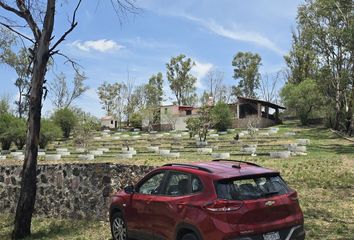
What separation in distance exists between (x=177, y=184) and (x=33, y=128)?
4.76 metres

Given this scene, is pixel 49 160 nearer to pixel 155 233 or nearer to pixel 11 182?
pixel 11 182

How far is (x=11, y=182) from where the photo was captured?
13172 mm

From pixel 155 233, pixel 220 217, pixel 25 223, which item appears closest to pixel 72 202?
pixel 25 223

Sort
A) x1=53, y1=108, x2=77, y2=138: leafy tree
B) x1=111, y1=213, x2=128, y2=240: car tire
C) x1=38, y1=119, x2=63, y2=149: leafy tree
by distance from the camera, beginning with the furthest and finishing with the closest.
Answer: x1=53, y1=108, x2=77, y2=138: leafy tree < x1=38, y1=119, x2=63, y2=149: leafy tree < x1=111, y1=213, x2=128, y2=240: car tire

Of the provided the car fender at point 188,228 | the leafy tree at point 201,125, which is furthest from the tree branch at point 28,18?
the leafy tree at point 201,125

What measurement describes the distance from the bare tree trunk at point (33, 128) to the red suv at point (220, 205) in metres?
3.94

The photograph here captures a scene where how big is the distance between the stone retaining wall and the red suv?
3980mm

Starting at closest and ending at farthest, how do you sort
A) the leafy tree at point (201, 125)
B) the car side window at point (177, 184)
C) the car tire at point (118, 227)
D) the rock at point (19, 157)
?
the car side window at point (177, 184) < the car tire at point (118, 227) < the rock at point (19, 157) < the leafy tree at point (201, 125)

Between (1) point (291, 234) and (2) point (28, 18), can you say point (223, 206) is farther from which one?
(2) point (28, 18)

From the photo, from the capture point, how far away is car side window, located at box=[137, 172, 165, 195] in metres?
7.17

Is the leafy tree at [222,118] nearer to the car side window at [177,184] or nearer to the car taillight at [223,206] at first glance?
the car side window at [177,184]

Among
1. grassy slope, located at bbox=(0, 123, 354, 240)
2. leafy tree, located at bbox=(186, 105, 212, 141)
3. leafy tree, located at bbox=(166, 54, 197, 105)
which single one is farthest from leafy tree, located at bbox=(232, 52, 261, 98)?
grassy slope, located at bbox=(0, 123, 354, 240)

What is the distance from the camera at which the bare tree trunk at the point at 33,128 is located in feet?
33.0

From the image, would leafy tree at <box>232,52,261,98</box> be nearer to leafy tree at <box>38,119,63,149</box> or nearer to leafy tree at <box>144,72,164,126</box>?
leafy tree at <box>144,72,164,126</box>
